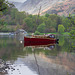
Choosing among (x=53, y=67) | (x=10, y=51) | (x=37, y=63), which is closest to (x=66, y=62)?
(x=37, y=63)

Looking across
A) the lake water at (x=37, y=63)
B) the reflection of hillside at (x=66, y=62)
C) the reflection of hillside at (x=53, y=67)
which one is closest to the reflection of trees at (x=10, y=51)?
the lake water at (x=37, y=63)

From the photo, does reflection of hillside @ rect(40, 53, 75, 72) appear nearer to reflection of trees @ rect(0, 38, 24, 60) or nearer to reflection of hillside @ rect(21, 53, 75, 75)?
reflection of hillside @ rect(21, 53, 75, 75)

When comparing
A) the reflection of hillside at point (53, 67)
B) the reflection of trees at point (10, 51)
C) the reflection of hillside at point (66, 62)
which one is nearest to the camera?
the reflection of hillside at point (53, 67)

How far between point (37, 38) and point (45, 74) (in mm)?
52256

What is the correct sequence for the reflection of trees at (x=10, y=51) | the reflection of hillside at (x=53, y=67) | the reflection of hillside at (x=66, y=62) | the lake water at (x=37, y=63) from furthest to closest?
the reflection of trees at (x=10, y=51), the reflection of hillside at (x=66, y=62), the reflection of hillside at (x=53, y=67), the lake water at (x=37, y=63)

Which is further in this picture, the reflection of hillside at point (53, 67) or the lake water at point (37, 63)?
the reflection of hillside at point (53, 67)

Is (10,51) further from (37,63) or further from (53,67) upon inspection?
(53,67)

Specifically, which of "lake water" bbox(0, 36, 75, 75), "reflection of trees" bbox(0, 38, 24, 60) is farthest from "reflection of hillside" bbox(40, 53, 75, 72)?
"reflection of trees" bbox(0, 38, 24, 60)

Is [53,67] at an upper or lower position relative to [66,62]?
upper

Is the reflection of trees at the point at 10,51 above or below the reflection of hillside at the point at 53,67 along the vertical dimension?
below

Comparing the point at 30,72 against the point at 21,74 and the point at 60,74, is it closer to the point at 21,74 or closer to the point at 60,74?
the point at 21,74

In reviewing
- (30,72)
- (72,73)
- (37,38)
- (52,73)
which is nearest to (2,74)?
(30,72)

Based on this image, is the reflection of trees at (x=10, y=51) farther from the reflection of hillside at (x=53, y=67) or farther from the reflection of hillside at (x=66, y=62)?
the reflection of hillside at (x=66, y=62)

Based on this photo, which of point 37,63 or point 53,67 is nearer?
point 53,67
